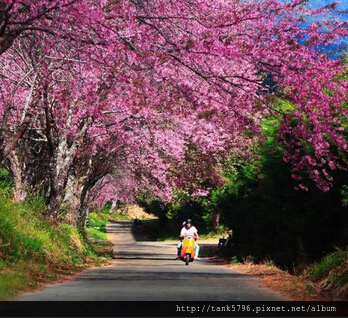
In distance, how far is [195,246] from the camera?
28406mm

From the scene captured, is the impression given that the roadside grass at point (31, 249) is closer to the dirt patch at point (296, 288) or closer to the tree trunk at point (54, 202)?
the tree trunk at point (54, 202)

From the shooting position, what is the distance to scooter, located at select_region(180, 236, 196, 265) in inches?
1094

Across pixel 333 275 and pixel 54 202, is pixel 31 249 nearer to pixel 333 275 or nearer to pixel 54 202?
pixel 333 275

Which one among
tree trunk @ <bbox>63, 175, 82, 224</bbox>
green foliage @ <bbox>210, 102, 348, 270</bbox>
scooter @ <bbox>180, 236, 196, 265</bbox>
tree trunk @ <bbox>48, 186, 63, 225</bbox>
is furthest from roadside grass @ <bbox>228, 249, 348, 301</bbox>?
tree trunk @ <bbox>63, 175, 82, 224</bbox>

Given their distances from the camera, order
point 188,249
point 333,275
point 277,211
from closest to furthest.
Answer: point 333,275 < point 277,211 < point 188,249

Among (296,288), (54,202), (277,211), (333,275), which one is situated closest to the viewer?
(296,288)

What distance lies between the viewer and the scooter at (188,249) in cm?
2779

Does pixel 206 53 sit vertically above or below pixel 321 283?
above

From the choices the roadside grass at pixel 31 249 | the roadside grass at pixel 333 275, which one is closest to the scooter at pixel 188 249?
the roadside grass at pixel 31 249

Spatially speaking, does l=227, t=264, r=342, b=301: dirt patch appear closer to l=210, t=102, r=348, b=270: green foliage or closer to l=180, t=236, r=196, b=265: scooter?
l=210, t=102, r=348, b=270: green foliage

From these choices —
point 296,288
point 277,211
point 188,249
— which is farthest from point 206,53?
point 188,249

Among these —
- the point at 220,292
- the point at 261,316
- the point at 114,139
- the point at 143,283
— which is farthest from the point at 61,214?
the point at 261,316

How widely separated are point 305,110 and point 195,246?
534 inches

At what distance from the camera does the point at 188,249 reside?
91.5 ft
